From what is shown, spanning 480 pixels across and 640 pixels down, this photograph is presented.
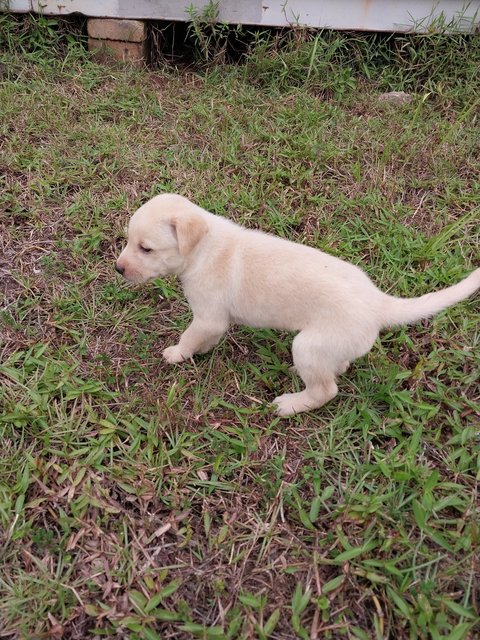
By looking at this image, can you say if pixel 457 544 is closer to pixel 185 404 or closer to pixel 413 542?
pixel 413 542

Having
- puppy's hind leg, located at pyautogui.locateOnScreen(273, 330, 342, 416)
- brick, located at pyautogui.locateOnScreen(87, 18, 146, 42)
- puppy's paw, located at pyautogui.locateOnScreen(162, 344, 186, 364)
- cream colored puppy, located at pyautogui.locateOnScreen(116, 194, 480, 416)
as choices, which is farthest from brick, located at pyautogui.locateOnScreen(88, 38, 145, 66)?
puppy's hind leg, located at pyautogui.locateOnScreen(273, 330, 342, 416)

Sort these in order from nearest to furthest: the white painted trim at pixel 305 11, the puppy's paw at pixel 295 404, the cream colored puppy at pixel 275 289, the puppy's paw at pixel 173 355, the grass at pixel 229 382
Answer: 1. the grass at pixel 229 382
2. the cream colored puppy at pixel 275 289
3. the puppy's paw at pixel 295 404
4. the puppy's paw at pixel 173 355
5. the white painted trim at pixel 305 11

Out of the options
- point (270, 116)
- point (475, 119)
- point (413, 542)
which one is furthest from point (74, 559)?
A: point (475, 119)

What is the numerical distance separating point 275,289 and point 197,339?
62cm

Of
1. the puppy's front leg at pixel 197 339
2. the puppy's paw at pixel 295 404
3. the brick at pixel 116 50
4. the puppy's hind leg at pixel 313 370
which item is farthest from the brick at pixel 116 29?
the puppy's paw at pixel 295 404

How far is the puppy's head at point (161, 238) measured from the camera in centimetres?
258

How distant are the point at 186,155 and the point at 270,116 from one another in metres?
0.93

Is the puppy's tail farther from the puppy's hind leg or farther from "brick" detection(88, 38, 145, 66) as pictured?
"brick" detection(88, 38, 145, 66)

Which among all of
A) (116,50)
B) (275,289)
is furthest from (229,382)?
(116,50)

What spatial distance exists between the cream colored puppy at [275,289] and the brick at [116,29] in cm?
301

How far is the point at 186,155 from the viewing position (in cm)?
433

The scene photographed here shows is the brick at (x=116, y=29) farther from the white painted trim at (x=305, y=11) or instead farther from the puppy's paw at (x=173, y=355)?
the puppy's paw at (x=173, y=355)

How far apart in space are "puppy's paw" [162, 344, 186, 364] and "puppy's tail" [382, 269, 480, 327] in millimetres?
1185

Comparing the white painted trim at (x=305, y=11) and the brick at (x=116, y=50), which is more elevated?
the white painted trim at (x=305, y=11)
